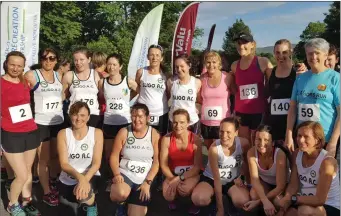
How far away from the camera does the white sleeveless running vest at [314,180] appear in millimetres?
3184

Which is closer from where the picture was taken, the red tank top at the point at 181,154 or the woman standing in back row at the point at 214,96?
the red tank top at the point at 181,154

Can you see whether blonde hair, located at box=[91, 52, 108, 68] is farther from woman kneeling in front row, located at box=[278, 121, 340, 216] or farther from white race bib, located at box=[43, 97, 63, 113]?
woman kneeling in front row, located at box=[278, 121, 340, 216]

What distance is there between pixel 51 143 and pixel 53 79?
0.76 meters

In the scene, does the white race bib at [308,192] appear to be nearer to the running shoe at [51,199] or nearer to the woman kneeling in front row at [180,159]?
the woman kneeling in front row at [180,159]

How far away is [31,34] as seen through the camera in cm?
813

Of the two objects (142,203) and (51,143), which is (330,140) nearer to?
(142,203)

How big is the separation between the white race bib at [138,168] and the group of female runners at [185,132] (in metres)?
0.01

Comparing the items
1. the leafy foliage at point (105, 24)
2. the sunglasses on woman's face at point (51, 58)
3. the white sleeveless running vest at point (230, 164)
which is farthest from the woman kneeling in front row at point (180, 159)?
the leafy foliage at point (105, 24)

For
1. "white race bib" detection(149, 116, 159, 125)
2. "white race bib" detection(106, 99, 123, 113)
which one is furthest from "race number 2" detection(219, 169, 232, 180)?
"white race bib" detection(106, 99, 123, 113)

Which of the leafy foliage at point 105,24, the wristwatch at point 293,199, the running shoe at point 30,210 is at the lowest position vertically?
the running shoe at point 30,210

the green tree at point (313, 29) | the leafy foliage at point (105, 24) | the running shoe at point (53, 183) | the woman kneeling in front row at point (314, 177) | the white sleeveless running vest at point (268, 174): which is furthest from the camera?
the green tree at point (313, 29)

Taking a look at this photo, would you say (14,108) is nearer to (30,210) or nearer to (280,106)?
(30,210)

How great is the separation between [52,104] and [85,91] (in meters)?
0.44

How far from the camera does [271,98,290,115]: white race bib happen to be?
12.9 feet
